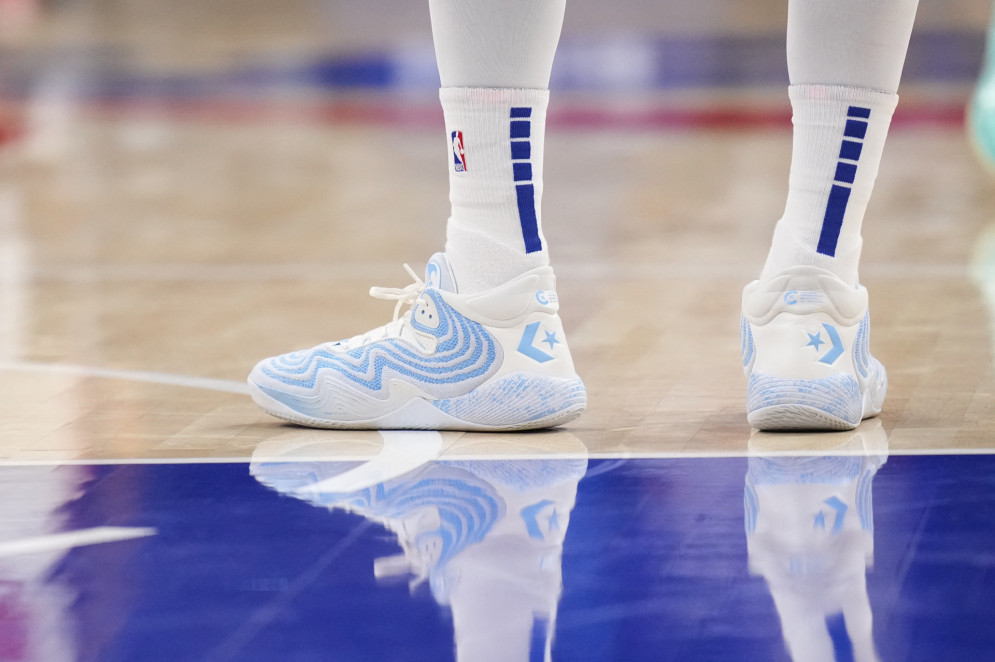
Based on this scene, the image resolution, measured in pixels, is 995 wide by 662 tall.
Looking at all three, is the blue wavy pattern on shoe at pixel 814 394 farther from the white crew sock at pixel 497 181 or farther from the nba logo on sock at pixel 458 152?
the nba logo on sock at pixel 458 152

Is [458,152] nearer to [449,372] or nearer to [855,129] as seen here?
[449,372]

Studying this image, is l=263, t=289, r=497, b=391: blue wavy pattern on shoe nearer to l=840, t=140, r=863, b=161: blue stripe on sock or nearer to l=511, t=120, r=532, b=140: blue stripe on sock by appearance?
l=511, t=120, r=532, b=140: blue stripe on sock

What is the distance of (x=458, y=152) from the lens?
1483 millimetres

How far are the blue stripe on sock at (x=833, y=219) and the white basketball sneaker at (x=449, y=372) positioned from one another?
0.28m

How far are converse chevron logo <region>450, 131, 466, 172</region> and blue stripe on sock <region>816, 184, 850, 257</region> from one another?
368mm

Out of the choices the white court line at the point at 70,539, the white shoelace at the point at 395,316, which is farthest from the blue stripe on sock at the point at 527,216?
the white court line at the point at 70,539

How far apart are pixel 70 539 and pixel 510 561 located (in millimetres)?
332

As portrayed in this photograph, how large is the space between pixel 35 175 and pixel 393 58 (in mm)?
5732

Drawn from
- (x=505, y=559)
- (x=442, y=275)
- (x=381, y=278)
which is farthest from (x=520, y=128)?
(x=381, y=278)

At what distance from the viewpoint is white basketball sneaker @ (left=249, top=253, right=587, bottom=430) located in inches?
57.3

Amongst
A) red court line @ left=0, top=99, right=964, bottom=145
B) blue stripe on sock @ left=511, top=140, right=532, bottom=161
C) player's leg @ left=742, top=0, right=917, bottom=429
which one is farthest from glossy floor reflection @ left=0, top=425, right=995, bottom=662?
red court line @ left=0, top=99, right=964, bottom=145

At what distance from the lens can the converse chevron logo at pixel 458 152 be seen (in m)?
1.48

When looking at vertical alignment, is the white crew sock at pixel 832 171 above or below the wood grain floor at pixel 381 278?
above

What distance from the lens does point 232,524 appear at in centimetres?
112
